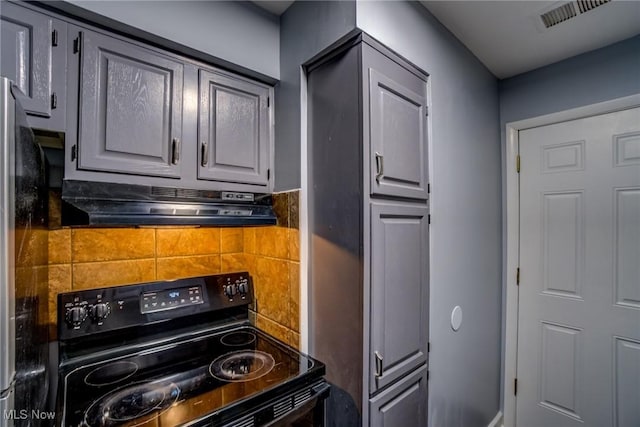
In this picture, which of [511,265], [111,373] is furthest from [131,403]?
[511,265]

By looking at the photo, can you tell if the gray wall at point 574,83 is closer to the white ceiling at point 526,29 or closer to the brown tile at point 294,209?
the white ceiling at point 526,29

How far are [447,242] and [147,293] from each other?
1497mm

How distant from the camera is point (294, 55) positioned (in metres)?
1.41

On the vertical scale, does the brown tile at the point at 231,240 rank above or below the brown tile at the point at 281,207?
below

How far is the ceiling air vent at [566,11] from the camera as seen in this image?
139 cm

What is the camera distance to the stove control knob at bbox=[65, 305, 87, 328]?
1.18 metres

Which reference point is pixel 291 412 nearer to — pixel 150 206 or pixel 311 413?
pixel 311 413

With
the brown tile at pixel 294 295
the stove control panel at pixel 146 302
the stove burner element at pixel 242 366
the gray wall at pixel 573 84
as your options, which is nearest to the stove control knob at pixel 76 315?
the stove control panel at pixel 146 302

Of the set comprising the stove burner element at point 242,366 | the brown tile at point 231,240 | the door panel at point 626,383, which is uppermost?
the brown tile at point 231,240

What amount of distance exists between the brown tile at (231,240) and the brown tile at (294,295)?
1.51 ft

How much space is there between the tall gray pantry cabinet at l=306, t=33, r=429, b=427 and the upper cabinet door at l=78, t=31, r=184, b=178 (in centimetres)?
59

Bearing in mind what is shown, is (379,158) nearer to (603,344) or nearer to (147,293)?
(147,293)

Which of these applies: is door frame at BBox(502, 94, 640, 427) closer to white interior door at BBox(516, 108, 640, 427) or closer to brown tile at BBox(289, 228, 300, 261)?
white interior door at BBox(516, 108, 640, 427)

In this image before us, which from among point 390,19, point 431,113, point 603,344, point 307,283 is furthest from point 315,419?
point 603,344
